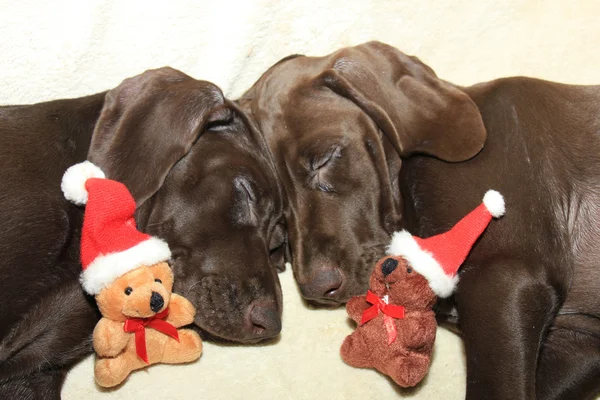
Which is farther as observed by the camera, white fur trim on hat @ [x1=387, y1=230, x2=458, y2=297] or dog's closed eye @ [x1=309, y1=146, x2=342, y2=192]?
dog's closed eye @ [x1=309, y1=146, x2=342, y2=192]

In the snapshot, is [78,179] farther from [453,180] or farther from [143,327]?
[453,180]

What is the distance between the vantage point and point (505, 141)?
3.62 meters

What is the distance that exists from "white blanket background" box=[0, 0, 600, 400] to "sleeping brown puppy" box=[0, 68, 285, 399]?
0.46 meters

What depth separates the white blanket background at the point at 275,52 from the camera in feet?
12.7

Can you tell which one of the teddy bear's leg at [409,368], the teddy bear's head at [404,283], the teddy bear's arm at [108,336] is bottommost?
the teddy bear's arm at [108,336]

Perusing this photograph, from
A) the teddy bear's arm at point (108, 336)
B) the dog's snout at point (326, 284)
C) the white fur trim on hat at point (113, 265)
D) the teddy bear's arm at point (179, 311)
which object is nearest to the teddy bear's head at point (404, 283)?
the dog's snout at point (326, 284)

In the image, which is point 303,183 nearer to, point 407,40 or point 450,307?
point 450,307

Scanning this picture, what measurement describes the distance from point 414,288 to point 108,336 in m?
1.18

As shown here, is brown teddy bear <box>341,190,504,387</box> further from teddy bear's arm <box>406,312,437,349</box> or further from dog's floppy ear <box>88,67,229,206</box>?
dog's floppy ear <box>88,67,229,206</box>

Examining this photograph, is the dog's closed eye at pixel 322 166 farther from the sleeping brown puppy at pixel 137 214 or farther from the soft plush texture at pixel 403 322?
the soft plush texture at pixel 403 322

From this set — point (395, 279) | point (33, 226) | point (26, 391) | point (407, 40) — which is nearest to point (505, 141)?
point (395, 279)

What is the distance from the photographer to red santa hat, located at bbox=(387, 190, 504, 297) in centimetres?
321

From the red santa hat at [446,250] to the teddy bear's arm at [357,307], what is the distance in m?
0.28

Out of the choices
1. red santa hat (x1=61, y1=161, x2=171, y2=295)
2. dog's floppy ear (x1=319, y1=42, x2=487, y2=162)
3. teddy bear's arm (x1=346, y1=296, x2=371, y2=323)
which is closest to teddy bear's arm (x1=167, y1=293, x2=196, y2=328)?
red santa hat (x1=61, y1=161, x2=171, y2=295)
